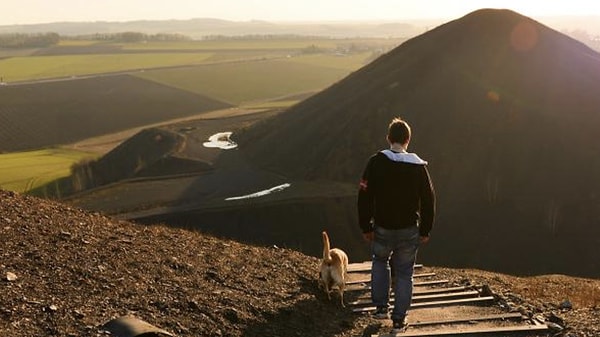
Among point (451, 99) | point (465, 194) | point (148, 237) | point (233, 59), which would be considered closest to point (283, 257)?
point (148, 237)

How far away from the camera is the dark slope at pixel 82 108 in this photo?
283 ft

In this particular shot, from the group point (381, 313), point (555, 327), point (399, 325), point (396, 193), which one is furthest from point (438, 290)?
Result: point (396, 193)

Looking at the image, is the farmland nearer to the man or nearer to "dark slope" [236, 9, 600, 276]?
"dark slope" [236, 9, 600, 276]

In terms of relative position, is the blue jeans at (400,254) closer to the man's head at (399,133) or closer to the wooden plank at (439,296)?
the man's head at (399,133)

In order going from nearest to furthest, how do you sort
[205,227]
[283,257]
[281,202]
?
[283,257]
[205,227]
[281,202]

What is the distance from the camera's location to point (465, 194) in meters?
45.6

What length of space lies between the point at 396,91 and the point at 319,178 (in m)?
13.1

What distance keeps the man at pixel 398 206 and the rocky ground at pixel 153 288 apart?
1.10m

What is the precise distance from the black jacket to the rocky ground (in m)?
1.80

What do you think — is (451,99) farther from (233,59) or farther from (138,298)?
(233,59)

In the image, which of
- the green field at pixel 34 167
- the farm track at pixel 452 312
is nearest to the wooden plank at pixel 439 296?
the farm track at pixel 452 312

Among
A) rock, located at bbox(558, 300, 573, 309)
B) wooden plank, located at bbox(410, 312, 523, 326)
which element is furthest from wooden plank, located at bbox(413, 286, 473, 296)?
wooden plank, located at bbox(410, 312, 523, 326)

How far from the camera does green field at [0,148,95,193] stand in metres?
54.9

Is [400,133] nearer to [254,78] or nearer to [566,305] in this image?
[566,305]
